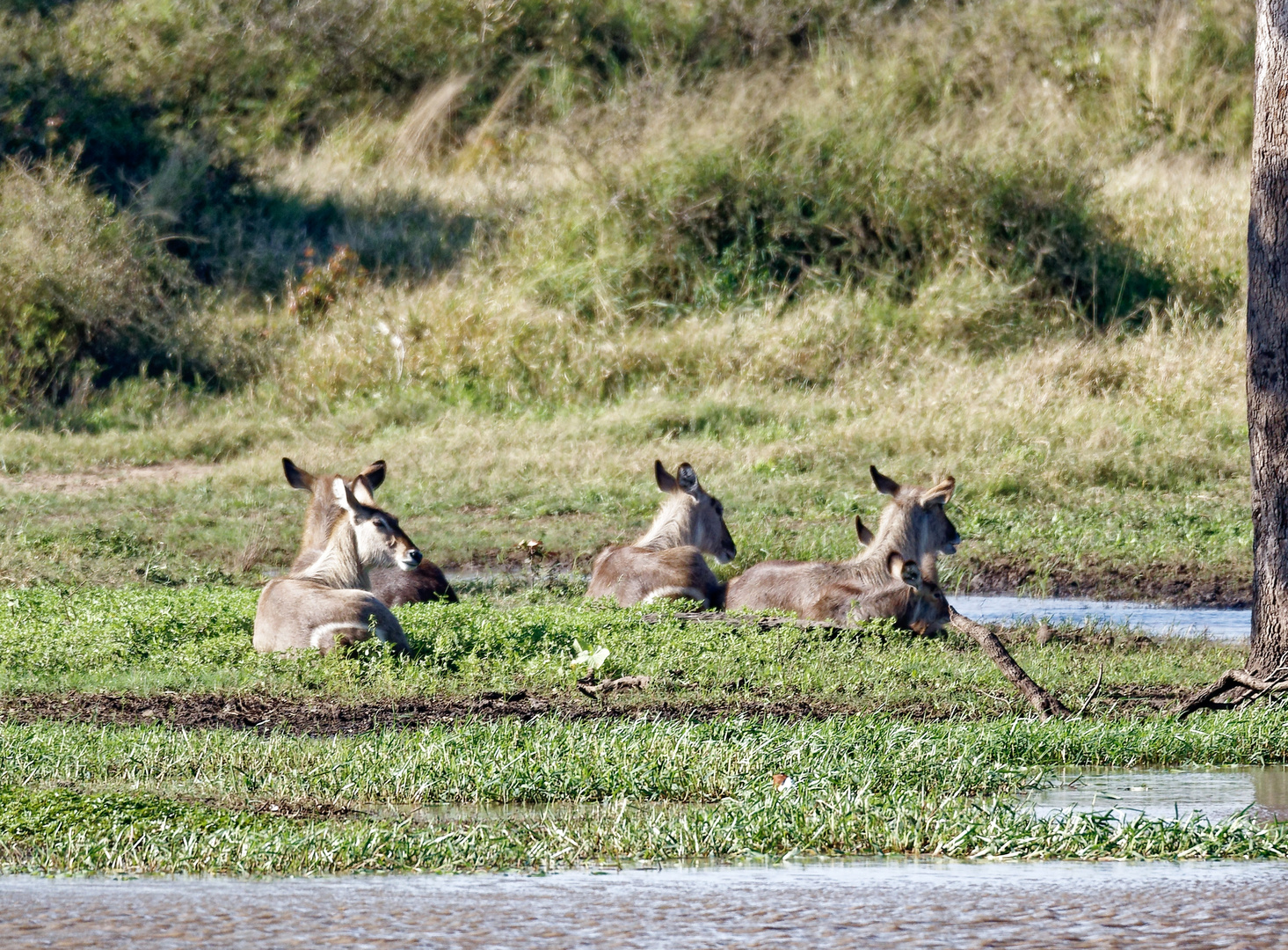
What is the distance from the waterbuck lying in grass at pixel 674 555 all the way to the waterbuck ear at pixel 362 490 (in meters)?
1.39

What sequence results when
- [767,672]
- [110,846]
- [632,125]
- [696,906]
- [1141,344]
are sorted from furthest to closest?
[632,125]
[1141,344]
[767,672]
[110,846]
[696,906]

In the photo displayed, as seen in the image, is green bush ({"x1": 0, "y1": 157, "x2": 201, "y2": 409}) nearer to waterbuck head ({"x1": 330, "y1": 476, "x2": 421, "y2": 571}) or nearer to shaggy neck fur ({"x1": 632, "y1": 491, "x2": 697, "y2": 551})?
shaggy neck fur ({"x1": 632, "y1": 491, "x2": 697, "y2": 551})

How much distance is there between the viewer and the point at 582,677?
760 centimetres

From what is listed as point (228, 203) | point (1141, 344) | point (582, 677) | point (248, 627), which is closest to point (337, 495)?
point (248, 627)

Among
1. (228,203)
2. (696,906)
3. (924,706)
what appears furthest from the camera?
(228,203)

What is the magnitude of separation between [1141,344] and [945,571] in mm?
5578

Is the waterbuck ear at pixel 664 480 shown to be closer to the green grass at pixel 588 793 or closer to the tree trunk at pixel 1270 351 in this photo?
the tree trunk at pixel 1270 351

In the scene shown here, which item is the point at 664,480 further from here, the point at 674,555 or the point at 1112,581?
the point at 1112,581

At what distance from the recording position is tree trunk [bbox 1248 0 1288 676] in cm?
754

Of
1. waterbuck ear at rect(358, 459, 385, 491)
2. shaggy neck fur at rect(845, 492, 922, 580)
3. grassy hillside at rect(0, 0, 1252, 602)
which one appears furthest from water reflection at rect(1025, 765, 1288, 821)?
grassy hillside at rect(0, 0, 1252, 602)

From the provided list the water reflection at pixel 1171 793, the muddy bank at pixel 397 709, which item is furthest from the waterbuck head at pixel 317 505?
the water reflection at pixel 1171 793

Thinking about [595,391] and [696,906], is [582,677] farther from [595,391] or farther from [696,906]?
[595,391]

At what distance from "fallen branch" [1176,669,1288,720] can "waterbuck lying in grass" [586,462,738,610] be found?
306 cm

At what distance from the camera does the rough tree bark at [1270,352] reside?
24.7 feet
